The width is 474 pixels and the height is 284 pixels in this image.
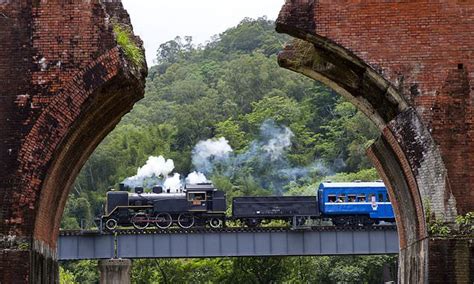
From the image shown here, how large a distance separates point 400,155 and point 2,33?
6.83 meters

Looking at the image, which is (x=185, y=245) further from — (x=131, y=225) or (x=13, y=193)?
(x=13, y=193)

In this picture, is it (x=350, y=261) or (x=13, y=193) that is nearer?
(x=13, y=193)

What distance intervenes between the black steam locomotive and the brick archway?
32.6 meters

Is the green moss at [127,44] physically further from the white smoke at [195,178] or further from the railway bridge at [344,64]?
the white smoke at [195,178]

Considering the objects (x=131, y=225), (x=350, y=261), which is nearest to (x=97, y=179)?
(x=350, y=261)

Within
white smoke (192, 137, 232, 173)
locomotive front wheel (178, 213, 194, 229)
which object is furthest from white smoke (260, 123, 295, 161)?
locomotive front wheel (178, 213, 194, 229)

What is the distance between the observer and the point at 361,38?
64.4 feet

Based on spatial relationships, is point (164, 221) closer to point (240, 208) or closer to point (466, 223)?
point (240, 208)

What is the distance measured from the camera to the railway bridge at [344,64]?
19.2m

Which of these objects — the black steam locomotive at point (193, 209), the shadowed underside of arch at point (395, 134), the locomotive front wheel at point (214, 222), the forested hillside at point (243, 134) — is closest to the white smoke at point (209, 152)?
the forested hillside at point (243, 134)

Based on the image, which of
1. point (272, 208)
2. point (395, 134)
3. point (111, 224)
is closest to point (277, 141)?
point (272, 208)

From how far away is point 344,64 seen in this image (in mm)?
20141

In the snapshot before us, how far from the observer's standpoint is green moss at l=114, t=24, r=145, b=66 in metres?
19.8

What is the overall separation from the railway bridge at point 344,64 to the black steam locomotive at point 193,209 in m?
32.2
